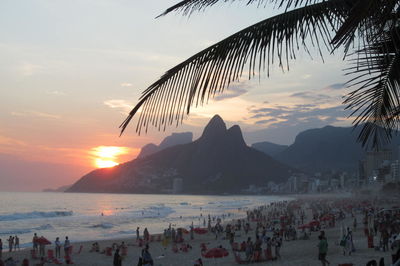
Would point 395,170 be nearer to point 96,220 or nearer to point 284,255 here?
point 96,220

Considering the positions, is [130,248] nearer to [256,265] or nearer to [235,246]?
[235,246]

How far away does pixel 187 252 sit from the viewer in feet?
74.4

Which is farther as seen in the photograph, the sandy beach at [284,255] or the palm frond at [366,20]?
the sandy beach at [284,255]

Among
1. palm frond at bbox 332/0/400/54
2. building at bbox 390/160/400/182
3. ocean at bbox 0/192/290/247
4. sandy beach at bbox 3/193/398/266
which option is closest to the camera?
palm frond at bbox 332/0/400/54

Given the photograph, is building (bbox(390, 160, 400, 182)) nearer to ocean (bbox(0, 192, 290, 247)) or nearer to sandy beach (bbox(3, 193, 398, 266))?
ocean (bbox(0, 192, 290, 247))

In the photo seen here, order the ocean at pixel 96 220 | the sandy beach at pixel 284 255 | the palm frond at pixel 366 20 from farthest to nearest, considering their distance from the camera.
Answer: the ocean at pixel 96 220
the sandy beach at pixel 284 255
the palm frond at pixel 366 20

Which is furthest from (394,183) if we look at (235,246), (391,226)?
(235,246)

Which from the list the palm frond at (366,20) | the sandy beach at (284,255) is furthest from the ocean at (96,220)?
the palm frond at (366,20)

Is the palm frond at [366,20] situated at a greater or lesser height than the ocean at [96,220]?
greater

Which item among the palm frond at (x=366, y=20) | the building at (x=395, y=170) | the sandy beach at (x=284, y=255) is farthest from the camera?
the building at (x=395, y=170)

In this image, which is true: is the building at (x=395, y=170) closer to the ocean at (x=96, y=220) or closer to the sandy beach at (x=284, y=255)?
the ocean at (x=96, y=220)

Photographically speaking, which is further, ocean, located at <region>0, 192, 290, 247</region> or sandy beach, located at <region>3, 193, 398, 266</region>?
ocean, located at <region>0, 192, 290, 247</region>

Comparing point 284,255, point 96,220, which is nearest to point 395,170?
point 96,220

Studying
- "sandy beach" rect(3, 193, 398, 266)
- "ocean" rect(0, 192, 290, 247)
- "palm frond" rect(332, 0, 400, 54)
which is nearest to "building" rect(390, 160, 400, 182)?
"ocean" rect(0, 192, 290, 247)
